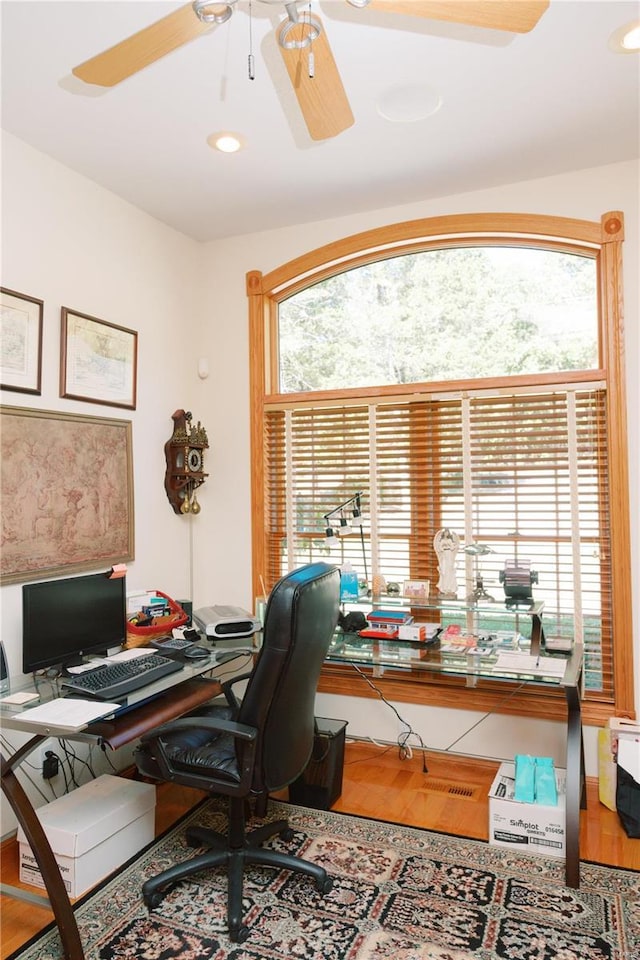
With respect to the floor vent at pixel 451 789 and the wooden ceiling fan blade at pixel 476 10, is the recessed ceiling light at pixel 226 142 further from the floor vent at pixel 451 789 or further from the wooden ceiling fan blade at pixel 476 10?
the floor vent at pixel 451 789

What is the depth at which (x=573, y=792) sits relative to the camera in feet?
7.95

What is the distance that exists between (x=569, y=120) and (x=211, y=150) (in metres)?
1.56

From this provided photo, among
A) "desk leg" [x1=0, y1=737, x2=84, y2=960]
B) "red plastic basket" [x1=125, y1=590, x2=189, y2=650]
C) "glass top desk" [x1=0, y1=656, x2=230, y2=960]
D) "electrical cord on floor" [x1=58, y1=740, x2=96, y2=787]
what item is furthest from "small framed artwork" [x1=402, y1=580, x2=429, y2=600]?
"desk leg" [x1=0, y1=737, x2=84, y2=960]

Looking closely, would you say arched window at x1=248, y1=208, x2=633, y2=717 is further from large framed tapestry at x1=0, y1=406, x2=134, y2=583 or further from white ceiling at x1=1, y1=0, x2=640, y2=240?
large framed tapestry at x1=0, y1=406, x2=134, y2=583

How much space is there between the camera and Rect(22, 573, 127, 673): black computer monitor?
2.50 m

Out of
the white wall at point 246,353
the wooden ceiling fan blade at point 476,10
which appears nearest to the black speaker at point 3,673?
the white wall at point 246,353

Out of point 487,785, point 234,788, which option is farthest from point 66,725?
point 487,785

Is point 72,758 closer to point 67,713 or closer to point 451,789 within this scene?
point 67,713

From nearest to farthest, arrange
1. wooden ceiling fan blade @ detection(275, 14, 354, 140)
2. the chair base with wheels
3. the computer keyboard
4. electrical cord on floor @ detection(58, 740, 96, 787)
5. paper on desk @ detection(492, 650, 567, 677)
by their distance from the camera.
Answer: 1. wooden ceiling fan blade @ detection(275, 14, 354, 140)
2. the chair base with wheels
3. the computer keyboard
4. paper on desk @ detection(492, 650, 567, 677)
5. electrical cord on floor @ detection(58, 740, 96, 787)

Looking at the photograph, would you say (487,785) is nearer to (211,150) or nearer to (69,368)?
(69,368)

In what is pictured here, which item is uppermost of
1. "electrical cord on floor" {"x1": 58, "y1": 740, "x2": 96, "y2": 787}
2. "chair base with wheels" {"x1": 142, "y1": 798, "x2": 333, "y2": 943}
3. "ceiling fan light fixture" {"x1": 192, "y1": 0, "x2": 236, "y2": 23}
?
"ceiling fan light fixture" {"x1": 192, "y1": 0, "x2": 236, "y2": 23}

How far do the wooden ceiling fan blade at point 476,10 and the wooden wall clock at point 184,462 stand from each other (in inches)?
97.0

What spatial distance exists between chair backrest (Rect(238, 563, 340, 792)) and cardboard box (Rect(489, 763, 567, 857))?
0.90m

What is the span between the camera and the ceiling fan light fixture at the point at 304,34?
1.62 meters
